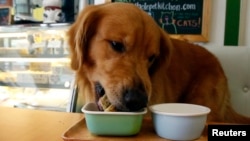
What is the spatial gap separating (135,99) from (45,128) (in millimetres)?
299

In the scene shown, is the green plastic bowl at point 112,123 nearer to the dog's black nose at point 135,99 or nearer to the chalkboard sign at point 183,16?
the dog's black nose at point 135,99

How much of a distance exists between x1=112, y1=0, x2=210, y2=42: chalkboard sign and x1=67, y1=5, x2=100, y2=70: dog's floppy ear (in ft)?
2.32

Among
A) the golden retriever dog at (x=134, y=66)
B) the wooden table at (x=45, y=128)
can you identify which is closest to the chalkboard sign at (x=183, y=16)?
the golden retriever dog at (x=134, y=66)

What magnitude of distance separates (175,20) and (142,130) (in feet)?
3.50

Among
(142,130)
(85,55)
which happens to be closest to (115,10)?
(85,55)

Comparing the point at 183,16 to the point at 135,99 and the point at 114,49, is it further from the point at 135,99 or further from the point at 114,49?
the point at 135,99

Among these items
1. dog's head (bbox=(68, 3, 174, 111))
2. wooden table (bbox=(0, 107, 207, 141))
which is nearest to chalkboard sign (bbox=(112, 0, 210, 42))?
dog's head (bbox=(68, 3, 174, 111))

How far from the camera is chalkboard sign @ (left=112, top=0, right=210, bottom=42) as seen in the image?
159 cm

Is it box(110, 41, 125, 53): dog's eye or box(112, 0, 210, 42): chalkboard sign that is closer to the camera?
box(110, 41, 125, 53): dog's eye

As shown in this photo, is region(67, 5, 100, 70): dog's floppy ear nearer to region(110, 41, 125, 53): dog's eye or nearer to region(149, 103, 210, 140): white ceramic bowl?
region(110, 41, 125, 53): dog's eye

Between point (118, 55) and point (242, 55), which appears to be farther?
point (242, 55)

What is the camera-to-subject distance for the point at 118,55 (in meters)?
0.92

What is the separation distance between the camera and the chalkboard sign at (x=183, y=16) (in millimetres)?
1589

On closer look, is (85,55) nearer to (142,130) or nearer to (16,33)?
(142,130)
